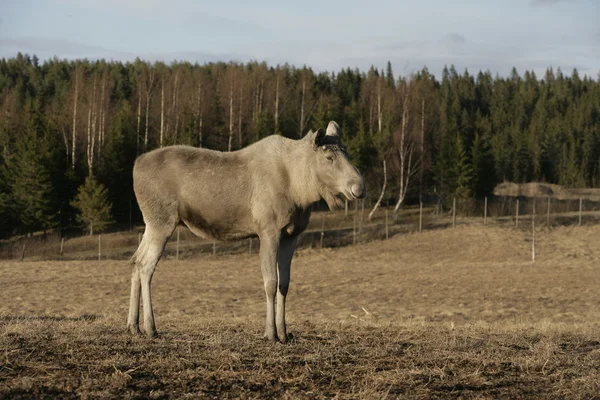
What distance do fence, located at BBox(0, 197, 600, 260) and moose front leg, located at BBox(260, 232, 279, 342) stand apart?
34561 mm

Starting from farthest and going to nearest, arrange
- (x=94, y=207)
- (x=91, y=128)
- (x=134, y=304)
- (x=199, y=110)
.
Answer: (x=199, y=110) → (x=91, y=128) → (x=94, y=207) → (x=134, y=304)

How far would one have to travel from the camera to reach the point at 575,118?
13925 cm

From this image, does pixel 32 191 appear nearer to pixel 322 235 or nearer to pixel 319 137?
pixel 322 235

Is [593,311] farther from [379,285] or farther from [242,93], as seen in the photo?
[242,93]

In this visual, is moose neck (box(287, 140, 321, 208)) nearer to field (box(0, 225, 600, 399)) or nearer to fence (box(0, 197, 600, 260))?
field (box(0, 225, 600, 399))

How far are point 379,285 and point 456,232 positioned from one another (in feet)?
71.9

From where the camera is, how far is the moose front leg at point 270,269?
8836mm

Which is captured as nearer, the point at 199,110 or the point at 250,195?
the point at 250,195

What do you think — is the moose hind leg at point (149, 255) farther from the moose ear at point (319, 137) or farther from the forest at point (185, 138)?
the forest at point (185, 138)

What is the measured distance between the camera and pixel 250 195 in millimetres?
9102

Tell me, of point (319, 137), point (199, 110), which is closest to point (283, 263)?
point (319, 137)

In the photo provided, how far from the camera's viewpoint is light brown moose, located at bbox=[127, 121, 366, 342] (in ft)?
29.4

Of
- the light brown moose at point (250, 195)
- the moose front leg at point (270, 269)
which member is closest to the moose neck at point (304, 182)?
the light brown moose at point (250, 195)

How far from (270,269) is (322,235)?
40.6 metres
